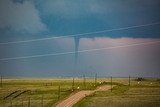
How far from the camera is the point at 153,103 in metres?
89.2

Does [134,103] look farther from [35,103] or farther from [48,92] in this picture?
[48,92]

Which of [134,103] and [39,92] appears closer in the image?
[134,103]

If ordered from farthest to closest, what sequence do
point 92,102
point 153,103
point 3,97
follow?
1. point 3,97
2. point 92,102
3. point 153,103

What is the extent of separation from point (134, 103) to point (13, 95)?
50.8 metres

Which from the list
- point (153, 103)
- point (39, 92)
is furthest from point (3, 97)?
point (153, 103)

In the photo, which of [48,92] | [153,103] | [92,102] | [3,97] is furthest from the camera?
[48,92]

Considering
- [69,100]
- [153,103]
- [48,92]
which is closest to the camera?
[153,103]

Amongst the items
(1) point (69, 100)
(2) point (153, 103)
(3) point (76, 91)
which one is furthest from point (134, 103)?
(3) point (76, 91)

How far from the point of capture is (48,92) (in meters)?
130

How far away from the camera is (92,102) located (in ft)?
315

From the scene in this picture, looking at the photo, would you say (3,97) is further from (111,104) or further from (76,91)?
(111,104)

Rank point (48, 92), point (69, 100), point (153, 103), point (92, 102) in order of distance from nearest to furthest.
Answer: point (153, 103) < point (92, 102) < point (69, 100) < point (48, 92)

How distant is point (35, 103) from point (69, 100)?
11.9 meters

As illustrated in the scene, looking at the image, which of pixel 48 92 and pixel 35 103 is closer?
pixel 35 103
